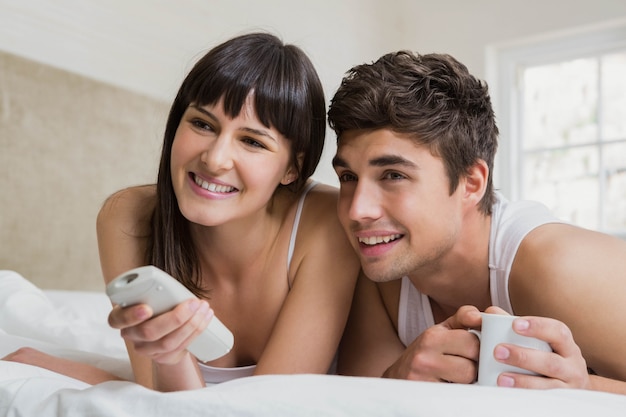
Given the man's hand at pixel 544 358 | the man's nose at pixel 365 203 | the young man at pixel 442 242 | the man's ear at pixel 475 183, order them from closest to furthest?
the man's hand at pixel 544 358 → the young man at pixel 442 242 → the man's nose at pixel 365 203 → the man's ear at pixel 475 183

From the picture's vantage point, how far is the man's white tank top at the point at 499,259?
1207 mm

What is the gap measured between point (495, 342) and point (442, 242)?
0.41m

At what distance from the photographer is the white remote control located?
0.65 metres

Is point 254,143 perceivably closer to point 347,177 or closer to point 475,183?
point 347,177

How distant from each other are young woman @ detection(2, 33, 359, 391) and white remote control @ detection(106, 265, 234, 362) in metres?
0.43

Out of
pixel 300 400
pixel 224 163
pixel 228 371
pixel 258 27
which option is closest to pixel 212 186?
pixel 224 163

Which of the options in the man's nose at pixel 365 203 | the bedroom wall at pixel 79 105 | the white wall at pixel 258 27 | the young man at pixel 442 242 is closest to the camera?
the young man at pixel 442 242

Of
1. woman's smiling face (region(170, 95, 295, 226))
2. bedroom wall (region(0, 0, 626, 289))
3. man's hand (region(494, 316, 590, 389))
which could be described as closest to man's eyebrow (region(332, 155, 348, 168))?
woman's smiling face (region(170, 95, 295, 226))

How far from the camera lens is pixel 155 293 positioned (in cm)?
67

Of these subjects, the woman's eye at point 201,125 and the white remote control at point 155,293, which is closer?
the white remote control at point 155,293

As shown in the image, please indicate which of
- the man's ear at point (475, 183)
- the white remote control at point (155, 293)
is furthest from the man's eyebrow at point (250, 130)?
the white remote control at point (155, 293)

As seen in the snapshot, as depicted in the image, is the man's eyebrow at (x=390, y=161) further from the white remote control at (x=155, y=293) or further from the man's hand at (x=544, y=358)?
the white remote control at (x=155, y=293)

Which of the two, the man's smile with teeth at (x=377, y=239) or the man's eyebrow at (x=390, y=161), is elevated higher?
the man's eyebrow at (x=390, y=161)

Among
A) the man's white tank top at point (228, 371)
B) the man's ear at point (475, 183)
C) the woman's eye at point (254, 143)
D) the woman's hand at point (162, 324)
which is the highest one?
the woman's eye at point (254, 143)
